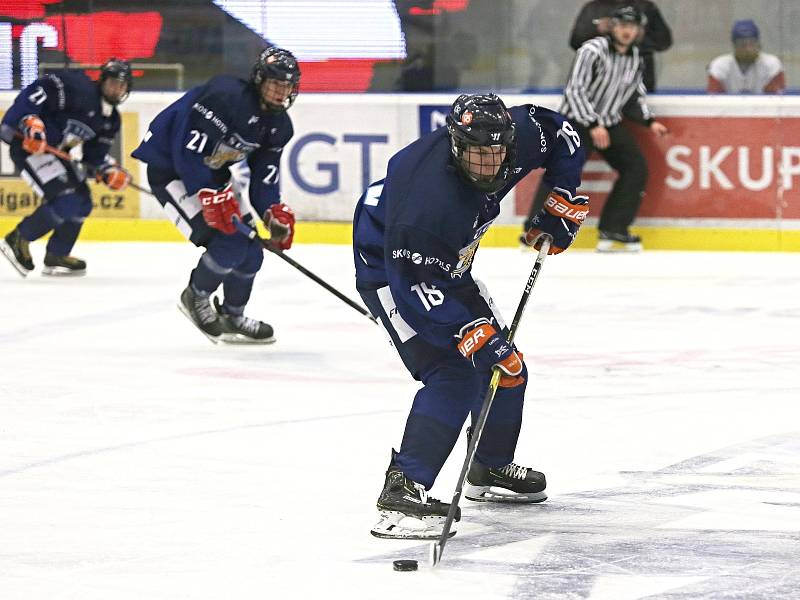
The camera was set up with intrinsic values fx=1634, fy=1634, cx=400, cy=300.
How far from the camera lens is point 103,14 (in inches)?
407

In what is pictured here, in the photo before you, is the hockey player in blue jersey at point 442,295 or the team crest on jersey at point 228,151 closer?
the hockey player in blue jersey at point 442,295

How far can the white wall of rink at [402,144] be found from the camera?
30.5ft

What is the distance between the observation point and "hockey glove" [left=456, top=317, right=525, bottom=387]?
3.45 meters

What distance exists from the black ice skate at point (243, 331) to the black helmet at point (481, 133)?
3.10m

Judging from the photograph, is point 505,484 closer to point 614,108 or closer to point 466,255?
point 466,255

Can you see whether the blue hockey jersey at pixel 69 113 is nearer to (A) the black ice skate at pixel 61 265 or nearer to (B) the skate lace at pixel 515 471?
(A) the black ice skate at pixel 61 265

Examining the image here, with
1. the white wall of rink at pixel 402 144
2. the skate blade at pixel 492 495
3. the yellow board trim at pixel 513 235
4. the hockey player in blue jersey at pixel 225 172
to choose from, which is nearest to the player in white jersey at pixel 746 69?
the white wall of rink at pixel 402 144

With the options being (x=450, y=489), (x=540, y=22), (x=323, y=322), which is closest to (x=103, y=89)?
(x=323, y=322)

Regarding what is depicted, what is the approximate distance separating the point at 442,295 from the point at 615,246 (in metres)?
6.06

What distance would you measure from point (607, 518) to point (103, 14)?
24.2 ft

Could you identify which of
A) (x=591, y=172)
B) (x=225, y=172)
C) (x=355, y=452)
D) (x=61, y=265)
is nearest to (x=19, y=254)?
(x=61, y=265)

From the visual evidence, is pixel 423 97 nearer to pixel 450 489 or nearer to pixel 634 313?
pixel 634 313

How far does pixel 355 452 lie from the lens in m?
4.49

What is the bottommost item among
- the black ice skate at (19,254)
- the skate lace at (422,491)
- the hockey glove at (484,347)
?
the black ice skate at (19,254)
